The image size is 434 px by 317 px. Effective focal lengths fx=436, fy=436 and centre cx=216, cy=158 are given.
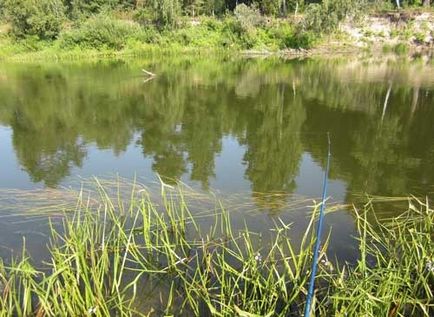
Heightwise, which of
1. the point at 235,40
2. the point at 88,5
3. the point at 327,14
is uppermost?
the point at 88,5

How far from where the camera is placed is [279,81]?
24.3 metres

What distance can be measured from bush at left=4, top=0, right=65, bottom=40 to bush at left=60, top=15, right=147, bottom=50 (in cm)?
186

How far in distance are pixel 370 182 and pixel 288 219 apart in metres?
2.85

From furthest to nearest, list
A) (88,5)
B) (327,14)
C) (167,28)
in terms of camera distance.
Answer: (88,5) < (167,28) < (327,14)

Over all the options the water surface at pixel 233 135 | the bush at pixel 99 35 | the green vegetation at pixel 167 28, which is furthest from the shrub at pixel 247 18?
the water surface at pixel 233 135

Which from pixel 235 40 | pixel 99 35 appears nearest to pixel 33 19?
pixel 99 35

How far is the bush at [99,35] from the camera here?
41.5 meters

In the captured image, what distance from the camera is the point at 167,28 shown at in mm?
44781

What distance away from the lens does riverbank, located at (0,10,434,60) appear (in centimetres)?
4134

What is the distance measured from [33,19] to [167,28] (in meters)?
12.8

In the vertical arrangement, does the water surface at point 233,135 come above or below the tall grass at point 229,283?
below

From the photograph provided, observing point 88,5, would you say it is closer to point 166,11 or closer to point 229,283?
point 166,11

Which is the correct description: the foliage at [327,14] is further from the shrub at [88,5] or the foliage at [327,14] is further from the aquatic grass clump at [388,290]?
the aquatic grass clump at [388,290]

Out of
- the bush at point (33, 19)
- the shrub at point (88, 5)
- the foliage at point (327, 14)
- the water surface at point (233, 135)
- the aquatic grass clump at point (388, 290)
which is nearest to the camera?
the aquatic grass clump at point (388, 290)
